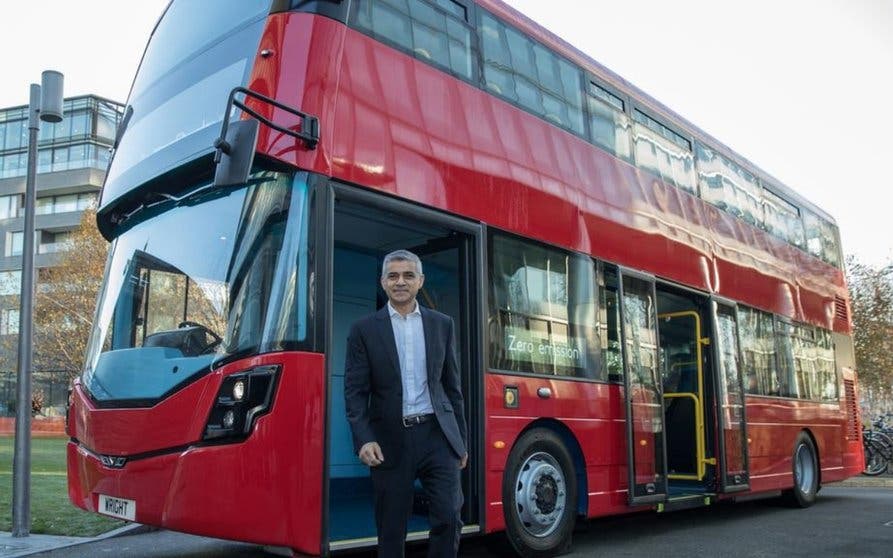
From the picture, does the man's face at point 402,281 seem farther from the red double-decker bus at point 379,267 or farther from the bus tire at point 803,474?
the bus tire at point 803,474

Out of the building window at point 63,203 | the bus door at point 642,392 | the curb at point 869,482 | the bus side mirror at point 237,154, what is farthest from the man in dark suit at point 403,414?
the building window at point 63,203

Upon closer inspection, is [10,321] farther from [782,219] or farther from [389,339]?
[389,339]

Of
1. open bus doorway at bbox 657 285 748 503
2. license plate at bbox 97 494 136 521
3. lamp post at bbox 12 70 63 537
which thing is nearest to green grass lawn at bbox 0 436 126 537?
lamp post at bbox 12 70 63 537

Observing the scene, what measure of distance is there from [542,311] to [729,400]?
3922mm

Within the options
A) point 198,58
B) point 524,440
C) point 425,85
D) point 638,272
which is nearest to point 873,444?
point 638,272

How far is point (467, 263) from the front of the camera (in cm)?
656

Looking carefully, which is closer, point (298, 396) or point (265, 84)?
point (298, 396)

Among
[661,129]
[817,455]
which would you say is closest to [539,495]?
[661,129]

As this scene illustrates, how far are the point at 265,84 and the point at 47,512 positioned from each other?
6.57 metres

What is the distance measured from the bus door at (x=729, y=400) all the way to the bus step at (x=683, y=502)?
1.10 ft

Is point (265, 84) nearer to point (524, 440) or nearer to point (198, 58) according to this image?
point (198, 58)

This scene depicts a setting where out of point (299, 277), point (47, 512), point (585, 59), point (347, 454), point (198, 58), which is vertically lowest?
point (47, 512)

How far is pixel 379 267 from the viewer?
8.23 metres

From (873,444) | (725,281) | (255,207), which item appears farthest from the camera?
(873,444)
